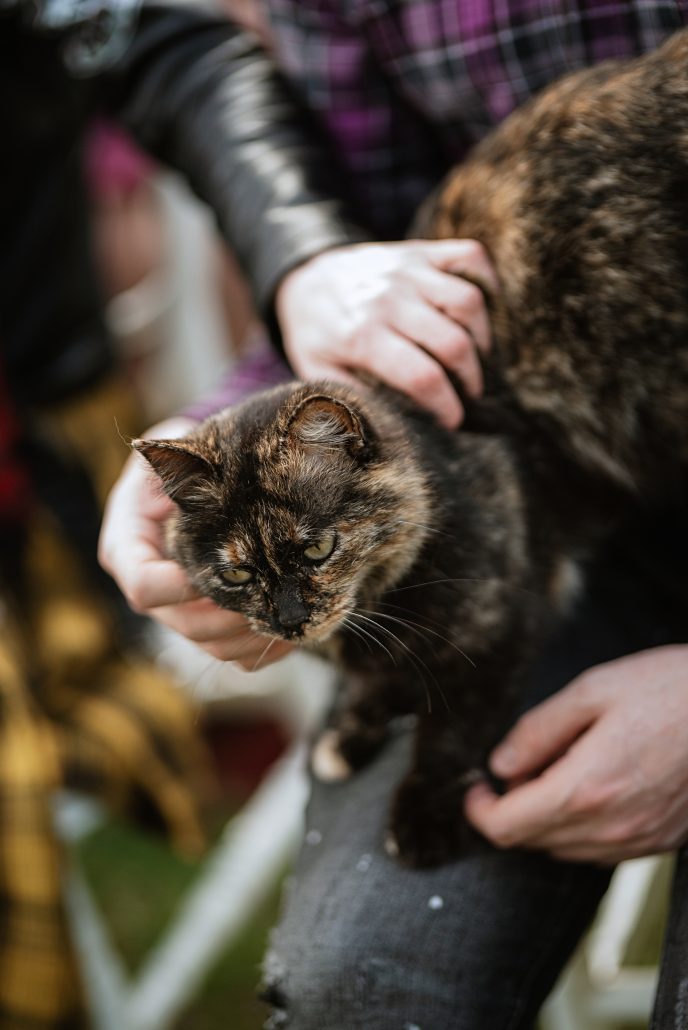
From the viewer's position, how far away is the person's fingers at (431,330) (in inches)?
33.1

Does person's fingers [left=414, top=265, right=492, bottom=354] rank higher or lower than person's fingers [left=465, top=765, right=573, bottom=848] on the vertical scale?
higher

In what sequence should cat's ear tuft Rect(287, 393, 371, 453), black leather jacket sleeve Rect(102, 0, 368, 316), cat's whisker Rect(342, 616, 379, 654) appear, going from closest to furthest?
1. cat's ear tuft Rect(287, 393, 371, 453)
2. cat's whisker Rect(342, 616, 379, 654)
3. black leather jacket sleeve Rect(102, 0, 368, 316)

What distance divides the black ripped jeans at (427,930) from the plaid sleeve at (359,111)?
0.56m

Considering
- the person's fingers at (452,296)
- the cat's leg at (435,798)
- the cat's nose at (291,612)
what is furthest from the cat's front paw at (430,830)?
the person's fingers at (452,296)

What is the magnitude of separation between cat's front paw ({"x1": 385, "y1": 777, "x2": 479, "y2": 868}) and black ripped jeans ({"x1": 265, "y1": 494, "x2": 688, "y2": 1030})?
0.01m

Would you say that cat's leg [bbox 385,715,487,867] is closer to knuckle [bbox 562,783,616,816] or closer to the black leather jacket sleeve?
knuckle [bbox 562,783,616,816]

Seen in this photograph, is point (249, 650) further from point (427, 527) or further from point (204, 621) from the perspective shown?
point (427, 527)

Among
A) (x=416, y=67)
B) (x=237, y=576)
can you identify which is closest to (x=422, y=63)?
(x=416, y=67)

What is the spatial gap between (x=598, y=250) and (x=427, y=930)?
0.64 m

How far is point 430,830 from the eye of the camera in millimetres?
877

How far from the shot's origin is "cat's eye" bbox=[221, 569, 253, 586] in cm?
83

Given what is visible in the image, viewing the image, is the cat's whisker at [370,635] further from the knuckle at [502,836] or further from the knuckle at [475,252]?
the knuckle at [475,252]

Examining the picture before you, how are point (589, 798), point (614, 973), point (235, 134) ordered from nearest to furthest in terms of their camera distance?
point (589, 798), point (235, 134), point (614, 973)

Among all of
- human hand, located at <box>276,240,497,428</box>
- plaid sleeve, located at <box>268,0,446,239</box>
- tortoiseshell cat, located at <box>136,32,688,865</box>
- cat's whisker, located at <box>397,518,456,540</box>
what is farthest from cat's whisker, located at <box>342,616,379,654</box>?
plaid sleeve, located at <box>268,0,446,239</box>
